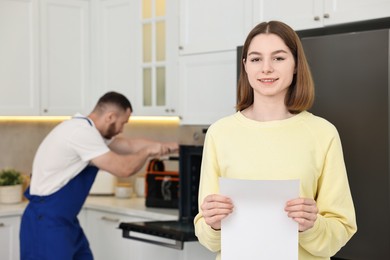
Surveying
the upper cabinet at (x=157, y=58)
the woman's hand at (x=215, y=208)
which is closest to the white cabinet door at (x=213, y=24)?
the upper cabinet at (x=157, y=58)

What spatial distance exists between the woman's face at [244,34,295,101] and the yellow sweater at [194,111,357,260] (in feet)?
0.29

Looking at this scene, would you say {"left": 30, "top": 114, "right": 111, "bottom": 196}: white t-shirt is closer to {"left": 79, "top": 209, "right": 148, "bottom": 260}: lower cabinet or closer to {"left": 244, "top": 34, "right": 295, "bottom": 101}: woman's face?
{"left": 79, "top": 209, "right": 148, "bottom": 260}: lower cabinet

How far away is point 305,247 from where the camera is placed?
1.55 m

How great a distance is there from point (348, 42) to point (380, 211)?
61cm

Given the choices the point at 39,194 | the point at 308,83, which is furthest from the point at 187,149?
the point at 308,83

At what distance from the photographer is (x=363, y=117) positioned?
2.39 meters


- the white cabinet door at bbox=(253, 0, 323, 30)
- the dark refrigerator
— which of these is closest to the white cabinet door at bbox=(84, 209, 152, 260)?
the white cabinet door at bbox=(253, 0, 323, 30)

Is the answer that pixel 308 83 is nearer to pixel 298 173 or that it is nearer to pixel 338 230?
pixel 298 173

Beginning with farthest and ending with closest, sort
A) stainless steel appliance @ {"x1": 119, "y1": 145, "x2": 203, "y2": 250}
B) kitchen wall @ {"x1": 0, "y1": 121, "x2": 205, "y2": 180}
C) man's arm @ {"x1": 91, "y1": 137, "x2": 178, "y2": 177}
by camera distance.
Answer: kitchen wall @ {"x1": 0, "y1": 121, "x2": 205, "y2": 180}
man's arm @ {"x1": 91, "y1": 137, "x2": 178, "y2": 177}
stainless steel appliance @ {"x1": 119, "y1": 145, "x2": 203, "y2": 250}

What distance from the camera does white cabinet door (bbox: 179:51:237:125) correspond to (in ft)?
11.0

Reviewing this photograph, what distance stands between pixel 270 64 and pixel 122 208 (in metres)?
2.35

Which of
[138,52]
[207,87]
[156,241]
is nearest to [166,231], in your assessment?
[156,241]

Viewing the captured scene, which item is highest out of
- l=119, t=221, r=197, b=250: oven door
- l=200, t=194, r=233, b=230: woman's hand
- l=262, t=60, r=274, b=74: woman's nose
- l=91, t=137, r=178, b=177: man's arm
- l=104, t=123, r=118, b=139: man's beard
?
l=262, t=60, r=274, b=74: woman's nose

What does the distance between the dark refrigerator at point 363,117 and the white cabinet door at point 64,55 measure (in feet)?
7.03
